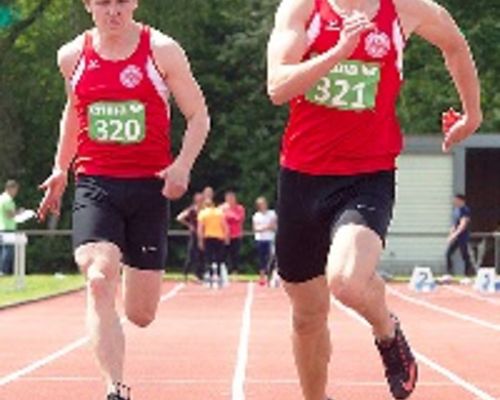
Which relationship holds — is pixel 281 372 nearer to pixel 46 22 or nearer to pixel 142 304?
pixel 142 304

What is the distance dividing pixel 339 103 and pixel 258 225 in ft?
91.2

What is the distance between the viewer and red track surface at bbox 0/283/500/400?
1188 cm

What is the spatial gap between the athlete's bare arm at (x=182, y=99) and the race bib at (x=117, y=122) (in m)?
0.21

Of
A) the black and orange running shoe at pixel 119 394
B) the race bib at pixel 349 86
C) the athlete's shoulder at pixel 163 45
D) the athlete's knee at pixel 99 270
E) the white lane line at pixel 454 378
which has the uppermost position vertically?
the athlete's shoulder at pixel 163 45

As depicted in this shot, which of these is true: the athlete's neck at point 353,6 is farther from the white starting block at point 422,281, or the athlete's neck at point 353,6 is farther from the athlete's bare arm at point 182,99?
the white starting block at point 422,281

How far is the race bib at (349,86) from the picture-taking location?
25.2 feet

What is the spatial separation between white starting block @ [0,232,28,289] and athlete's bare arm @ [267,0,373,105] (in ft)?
66.9

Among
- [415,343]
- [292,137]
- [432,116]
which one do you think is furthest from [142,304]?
[432,116]

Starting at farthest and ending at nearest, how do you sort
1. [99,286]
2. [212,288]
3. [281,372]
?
1. [212,288]
2. [281,372]
3. [99,286]

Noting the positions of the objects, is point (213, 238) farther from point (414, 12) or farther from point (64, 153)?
point (414, 12)

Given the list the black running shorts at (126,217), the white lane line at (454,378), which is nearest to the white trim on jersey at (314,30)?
the black running shorts at (126,217)

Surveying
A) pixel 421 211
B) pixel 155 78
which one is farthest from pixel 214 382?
pixel 421 211

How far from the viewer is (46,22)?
54.0 meters

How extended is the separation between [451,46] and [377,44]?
555mm
